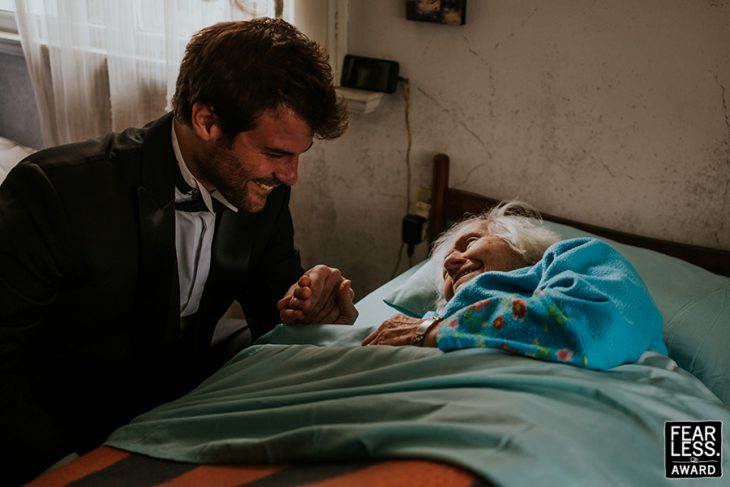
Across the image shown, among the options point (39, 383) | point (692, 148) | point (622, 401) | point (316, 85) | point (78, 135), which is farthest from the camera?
point (78, 135)

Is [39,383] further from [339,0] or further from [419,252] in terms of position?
[339,0]

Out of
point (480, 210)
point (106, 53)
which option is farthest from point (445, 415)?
point (106, 53)

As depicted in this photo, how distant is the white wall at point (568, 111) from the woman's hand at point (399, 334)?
0.84 metres

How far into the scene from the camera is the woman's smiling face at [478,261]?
157 cm

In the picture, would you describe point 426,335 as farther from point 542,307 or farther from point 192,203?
point 192,203

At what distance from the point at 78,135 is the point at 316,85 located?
1.44m

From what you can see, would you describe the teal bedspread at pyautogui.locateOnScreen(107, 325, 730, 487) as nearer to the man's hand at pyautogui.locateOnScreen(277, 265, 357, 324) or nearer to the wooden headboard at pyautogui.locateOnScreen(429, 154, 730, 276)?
the man's hand at pyautogui.locateOnScreen(277, 265, 357, 324)

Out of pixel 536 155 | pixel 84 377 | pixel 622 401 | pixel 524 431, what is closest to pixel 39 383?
pixel 84 377

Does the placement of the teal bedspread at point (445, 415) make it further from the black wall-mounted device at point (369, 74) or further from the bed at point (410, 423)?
the black wall-mounted device at point (369, 74)

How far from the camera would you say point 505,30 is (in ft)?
6.83

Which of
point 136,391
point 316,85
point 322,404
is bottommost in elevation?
point 136,391

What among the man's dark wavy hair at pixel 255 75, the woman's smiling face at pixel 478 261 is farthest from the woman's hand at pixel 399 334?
the man's dark wavy hair at pixel 255 75

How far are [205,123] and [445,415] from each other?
73cm

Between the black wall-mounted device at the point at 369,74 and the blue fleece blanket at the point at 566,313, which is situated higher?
the black wall-mounted device at the point at 369,74
